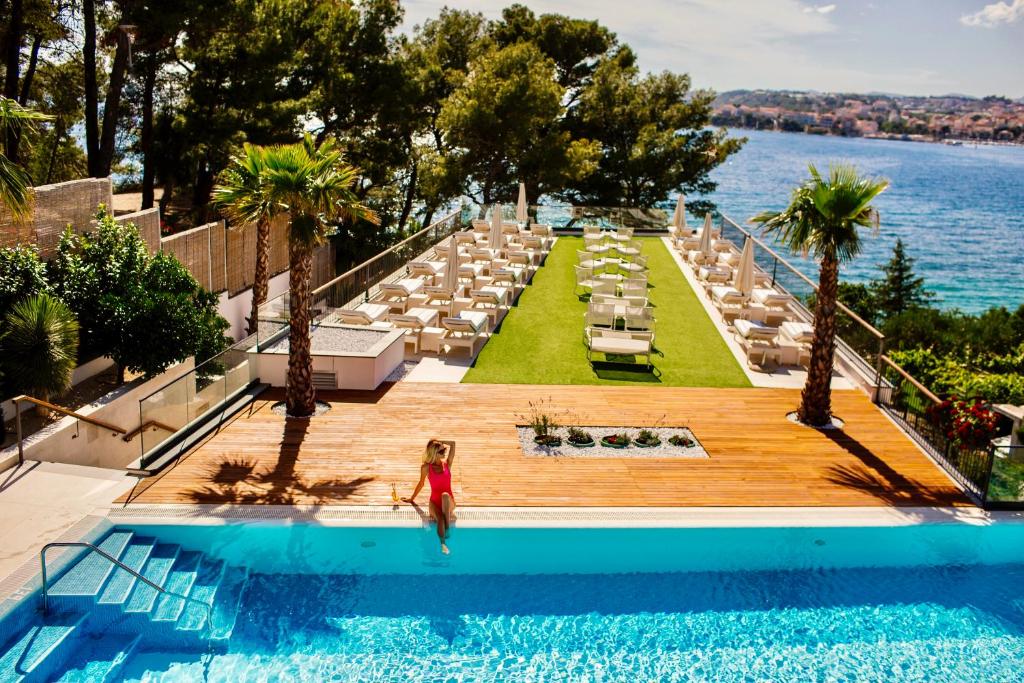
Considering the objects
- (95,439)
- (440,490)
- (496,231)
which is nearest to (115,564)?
(440,490)

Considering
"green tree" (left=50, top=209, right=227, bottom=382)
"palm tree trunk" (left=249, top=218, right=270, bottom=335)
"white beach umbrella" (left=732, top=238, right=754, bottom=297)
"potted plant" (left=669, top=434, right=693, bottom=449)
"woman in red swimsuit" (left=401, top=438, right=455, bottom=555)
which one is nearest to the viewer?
"woman in red swimsuit" (left=401, top=438, right=455, bottom=555)

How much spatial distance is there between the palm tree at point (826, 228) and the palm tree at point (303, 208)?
6.47 metres

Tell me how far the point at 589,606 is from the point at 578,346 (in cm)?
894

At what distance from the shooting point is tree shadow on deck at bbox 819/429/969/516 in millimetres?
11266

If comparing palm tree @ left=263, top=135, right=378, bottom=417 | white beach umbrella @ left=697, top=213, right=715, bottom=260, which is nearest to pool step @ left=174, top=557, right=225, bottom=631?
palm tree @ left=263, top=135, right=378, bottom=417

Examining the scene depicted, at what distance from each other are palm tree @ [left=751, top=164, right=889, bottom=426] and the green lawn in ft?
7.81

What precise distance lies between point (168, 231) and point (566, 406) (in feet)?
46.9

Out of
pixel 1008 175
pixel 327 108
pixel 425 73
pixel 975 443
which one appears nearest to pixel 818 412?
pixel 975 443

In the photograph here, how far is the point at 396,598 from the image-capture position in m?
9.42

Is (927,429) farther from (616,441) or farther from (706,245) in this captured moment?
(706,245)

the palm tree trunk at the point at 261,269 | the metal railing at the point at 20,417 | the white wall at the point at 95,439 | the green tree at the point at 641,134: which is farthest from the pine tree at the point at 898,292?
the metal railing at the point at 20,417

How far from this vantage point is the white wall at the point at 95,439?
11.4 meters

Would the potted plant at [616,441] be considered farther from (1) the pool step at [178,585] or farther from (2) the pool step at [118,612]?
(1) the pool step at [178,585]

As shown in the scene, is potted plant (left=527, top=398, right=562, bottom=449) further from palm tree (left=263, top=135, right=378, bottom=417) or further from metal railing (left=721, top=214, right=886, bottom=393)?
metal railing (left=721, top=214, right=886, bottom=393)
